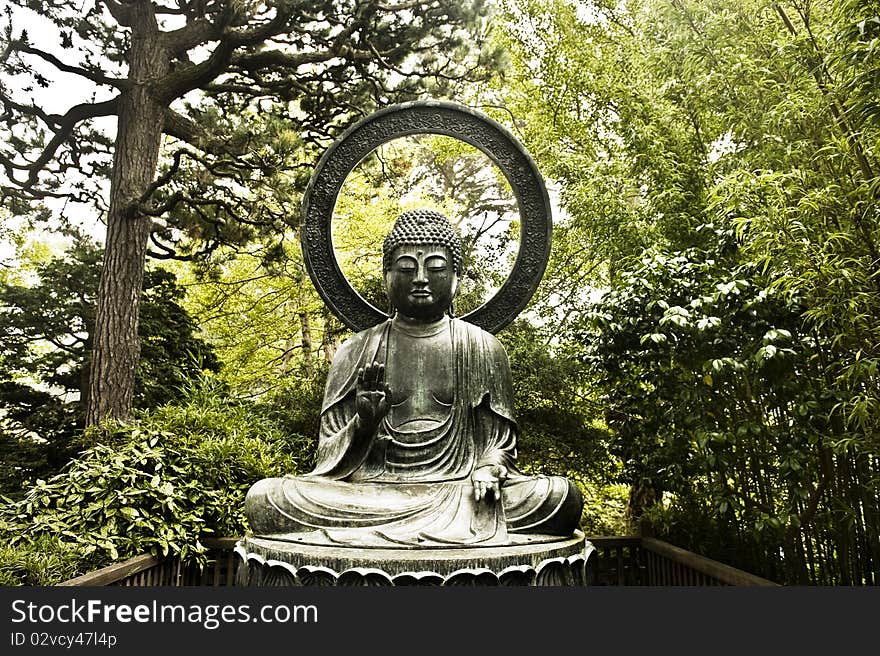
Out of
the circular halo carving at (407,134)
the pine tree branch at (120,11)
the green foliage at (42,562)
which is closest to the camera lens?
the green foliage at (42,562)

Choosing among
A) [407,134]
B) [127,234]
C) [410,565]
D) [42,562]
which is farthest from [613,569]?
[127,234]

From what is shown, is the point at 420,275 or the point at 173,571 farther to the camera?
the point at 173,571

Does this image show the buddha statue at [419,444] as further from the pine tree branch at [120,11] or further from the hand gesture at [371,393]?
the pine tree branch at [120,11]

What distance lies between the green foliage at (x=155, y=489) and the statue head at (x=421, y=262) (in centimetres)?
239

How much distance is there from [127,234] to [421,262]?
4.42 metres

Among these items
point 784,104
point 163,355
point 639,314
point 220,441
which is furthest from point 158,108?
point 784,104

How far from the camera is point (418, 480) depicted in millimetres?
3924

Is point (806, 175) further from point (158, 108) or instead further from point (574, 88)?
point (158, 108)

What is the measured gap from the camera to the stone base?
10.0 ft

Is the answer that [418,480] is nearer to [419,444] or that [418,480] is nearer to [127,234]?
[419,444]

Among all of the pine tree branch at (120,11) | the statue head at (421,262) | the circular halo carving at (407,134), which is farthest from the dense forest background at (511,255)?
the statue head at (421,262)

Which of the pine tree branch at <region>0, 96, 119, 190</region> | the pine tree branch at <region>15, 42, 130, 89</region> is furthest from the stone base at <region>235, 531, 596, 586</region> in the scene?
the pine tree branch at <region>0, 96, 119, 190</region>

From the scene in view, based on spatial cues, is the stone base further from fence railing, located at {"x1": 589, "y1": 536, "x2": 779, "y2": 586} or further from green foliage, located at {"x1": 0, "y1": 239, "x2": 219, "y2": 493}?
green foliage, located at {"x1": 0, "y1": 239, "x2": 219, "y2": 493}

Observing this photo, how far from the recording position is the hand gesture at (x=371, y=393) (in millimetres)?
3607
